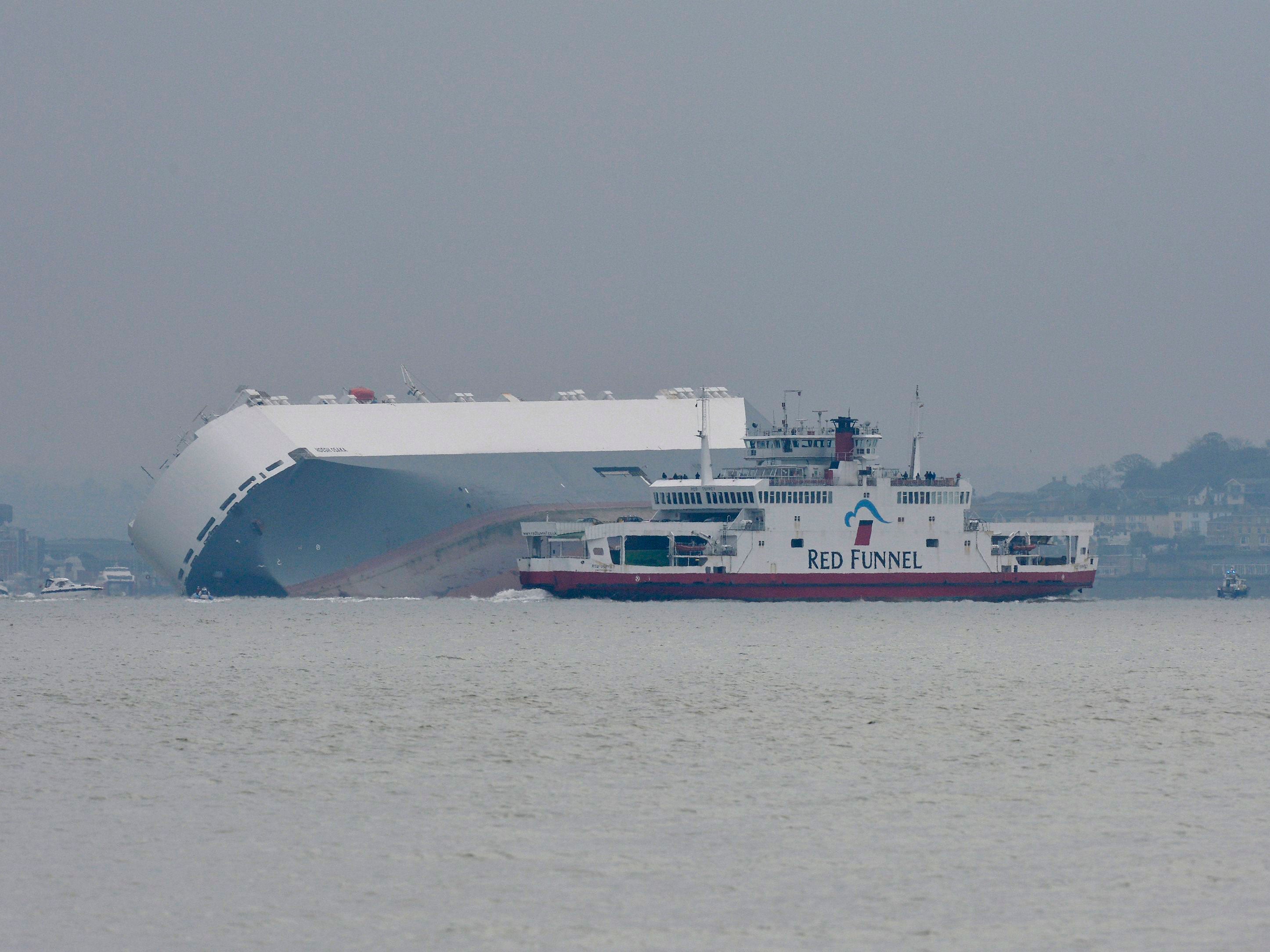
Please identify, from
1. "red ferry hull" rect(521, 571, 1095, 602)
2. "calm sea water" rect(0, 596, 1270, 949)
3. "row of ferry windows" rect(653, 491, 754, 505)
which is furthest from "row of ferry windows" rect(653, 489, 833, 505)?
"calm sea water" rect(0, 596, 1270, 949)

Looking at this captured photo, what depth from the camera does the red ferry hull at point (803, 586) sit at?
7088 cm

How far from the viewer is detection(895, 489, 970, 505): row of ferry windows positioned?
239 feet

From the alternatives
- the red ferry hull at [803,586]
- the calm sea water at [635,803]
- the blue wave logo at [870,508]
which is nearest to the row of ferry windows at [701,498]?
the red ferry hull at [803,586]

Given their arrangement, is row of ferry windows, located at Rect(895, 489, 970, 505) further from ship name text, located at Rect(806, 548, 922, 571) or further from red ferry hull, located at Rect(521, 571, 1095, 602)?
red ferry hull, located at Rect(521, 571, 1095, 602)

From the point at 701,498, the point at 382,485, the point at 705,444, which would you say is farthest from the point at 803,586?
the point at 382,485

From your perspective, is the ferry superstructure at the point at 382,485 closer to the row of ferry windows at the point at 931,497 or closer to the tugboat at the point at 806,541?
the tugboat at the point at 806,541

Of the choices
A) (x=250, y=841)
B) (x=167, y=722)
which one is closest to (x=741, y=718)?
(x=167, y=722)

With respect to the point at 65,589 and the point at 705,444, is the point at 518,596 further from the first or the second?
the point at 65,589

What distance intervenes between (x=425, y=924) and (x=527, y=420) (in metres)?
67.9

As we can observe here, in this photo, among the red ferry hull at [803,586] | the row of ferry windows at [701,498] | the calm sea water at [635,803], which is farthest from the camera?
the row of ferry windows at [701,498]

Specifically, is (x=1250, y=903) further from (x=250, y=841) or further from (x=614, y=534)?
(x=614, y=534)

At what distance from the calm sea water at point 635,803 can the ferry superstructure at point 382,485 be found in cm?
2823

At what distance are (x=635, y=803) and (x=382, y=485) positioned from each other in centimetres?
5408

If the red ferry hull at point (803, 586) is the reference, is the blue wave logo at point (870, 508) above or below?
above
